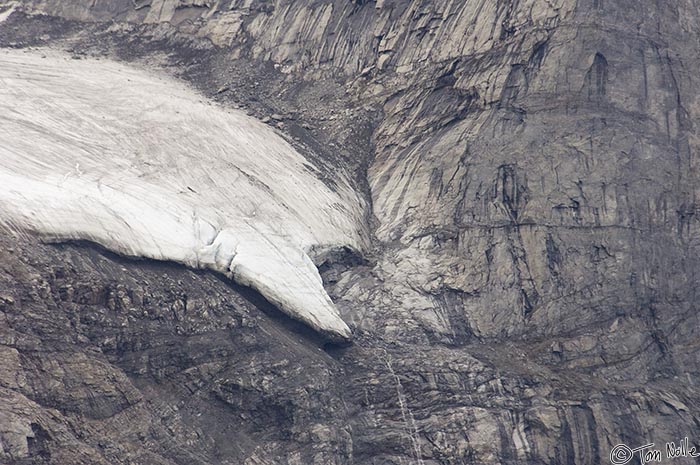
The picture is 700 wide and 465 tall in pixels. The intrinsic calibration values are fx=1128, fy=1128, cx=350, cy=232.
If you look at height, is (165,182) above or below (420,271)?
above

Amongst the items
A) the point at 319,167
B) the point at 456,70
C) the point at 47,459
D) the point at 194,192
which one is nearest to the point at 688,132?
the point at 456,70

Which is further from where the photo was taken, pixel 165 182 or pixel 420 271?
pixel 420 271

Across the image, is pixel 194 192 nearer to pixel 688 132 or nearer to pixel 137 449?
pixel 137 449

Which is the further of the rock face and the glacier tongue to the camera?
the glacier tongue

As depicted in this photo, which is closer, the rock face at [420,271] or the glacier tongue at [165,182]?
the rock face at [420,271]
